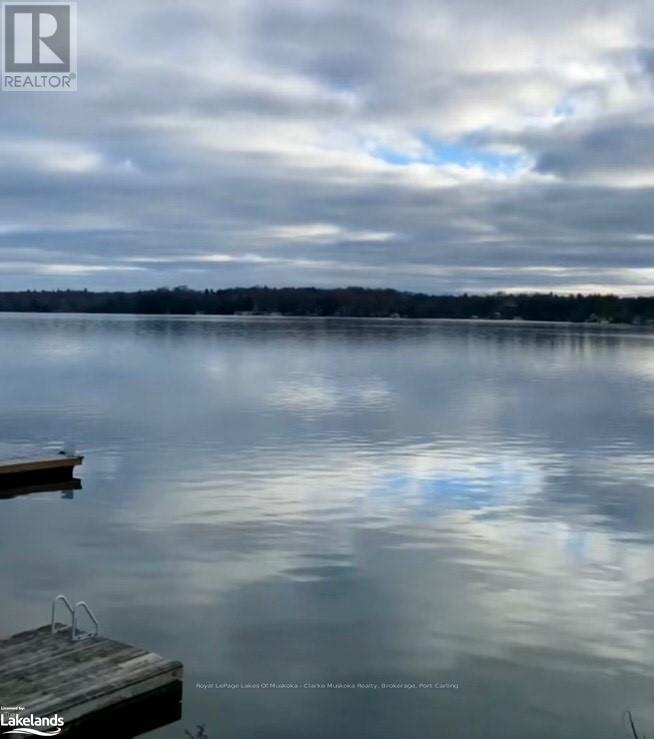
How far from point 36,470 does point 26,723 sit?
604 inches

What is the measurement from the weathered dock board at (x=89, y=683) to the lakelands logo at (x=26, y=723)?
0.19ft

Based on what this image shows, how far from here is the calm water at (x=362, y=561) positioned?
10.2m

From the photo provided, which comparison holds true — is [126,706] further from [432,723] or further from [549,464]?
[549,464]

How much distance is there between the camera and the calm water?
10.2 meters

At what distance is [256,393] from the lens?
43594mm

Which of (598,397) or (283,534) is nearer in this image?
(283,534)

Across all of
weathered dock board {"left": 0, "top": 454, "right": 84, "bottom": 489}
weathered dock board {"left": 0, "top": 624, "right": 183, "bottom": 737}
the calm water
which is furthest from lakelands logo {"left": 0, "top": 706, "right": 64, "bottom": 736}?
weathered dock board {"left": 0, "top": 454, "right": 84, "bottom": 489}

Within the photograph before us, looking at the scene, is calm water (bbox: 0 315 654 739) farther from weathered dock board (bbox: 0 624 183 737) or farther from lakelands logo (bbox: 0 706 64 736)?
lakelands logo (bbox: 0 706 64 736)

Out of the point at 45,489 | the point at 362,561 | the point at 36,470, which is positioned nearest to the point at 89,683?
the point at 362,561

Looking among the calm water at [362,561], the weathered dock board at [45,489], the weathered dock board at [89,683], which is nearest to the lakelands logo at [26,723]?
the weathered dock board at [89,683]

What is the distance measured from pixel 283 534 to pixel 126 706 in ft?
25.7

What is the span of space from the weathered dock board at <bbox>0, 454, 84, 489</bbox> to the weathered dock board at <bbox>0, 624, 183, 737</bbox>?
12.7 m

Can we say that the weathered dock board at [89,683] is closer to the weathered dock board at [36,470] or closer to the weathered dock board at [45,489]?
the weathered dock board at [45,489]

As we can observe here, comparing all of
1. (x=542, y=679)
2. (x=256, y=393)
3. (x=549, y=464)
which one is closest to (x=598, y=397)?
(x=256, y=393)
